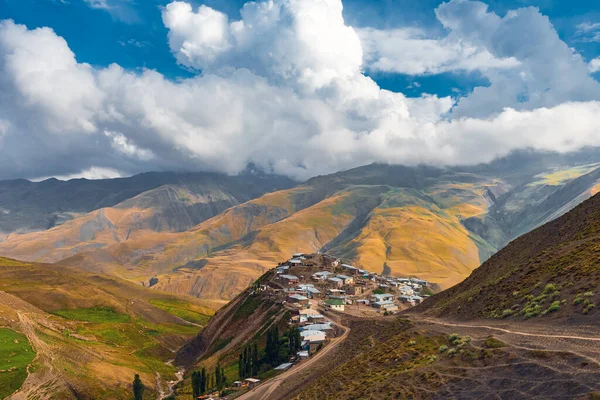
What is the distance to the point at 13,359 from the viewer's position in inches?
3391

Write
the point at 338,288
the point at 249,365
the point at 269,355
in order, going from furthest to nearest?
the point at 338,288 → the point at 269,355 → the point at 249,365

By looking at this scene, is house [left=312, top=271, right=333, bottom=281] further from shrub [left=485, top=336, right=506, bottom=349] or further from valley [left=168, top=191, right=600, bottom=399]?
shrub [left=485, top=336, right=506, bottom=349]

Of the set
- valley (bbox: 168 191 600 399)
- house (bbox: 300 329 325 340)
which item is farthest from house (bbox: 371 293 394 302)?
valley (bbox: 168 191 600 399)

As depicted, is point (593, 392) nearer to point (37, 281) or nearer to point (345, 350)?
point (345, 350)

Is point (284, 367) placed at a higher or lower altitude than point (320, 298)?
lower

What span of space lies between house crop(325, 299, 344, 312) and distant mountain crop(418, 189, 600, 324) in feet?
163

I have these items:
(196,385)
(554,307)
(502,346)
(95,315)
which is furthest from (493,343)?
(95,315)

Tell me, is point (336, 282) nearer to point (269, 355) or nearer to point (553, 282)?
point (269, 355)

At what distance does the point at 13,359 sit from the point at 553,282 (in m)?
92.3

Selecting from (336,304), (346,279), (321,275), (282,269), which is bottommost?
(336,304)

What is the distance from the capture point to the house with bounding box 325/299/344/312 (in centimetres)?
12101

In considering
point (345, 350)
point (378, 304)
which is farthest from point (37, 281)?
point (345, 350)

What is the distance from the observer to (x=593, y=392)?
83.6 feet

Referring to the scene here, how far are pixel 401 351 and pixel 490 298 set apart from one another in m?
15.3
